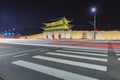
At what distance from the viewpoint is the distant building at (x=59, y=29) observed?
1534 inches

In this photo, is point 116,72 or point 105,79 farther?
point 116,72

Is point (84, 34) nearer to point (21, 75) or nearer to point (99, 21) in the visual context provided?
point (99, 21)

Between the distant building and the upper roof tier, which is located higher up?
the upper roof tier

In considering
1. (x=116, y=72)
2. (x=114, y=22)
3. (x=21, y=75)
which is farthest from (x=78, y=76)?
(x=114, y=22)

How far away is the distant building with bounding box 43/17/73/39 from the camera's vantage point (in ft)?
128

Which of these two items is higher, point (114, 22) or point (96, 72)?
point (114, 22)

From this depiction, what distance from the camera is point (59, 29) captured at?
1713 inches

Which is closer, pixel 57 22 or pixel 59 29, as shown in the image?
pixel 59 29

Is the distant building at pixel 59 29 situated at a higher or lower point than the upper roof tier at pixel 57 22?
lower

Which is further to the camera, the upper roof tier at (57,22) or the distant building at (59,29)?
the upper roof tier at (57,22)

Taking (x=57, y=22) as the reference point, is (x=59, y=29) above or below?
below

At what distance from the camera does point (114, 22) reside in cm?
4531

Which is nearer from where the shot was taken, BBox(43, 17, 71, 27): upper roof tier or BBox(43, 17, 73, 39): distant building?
BBox(43, 17, 73, 39): distant building

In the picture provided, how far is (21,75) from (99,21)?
4518cm
